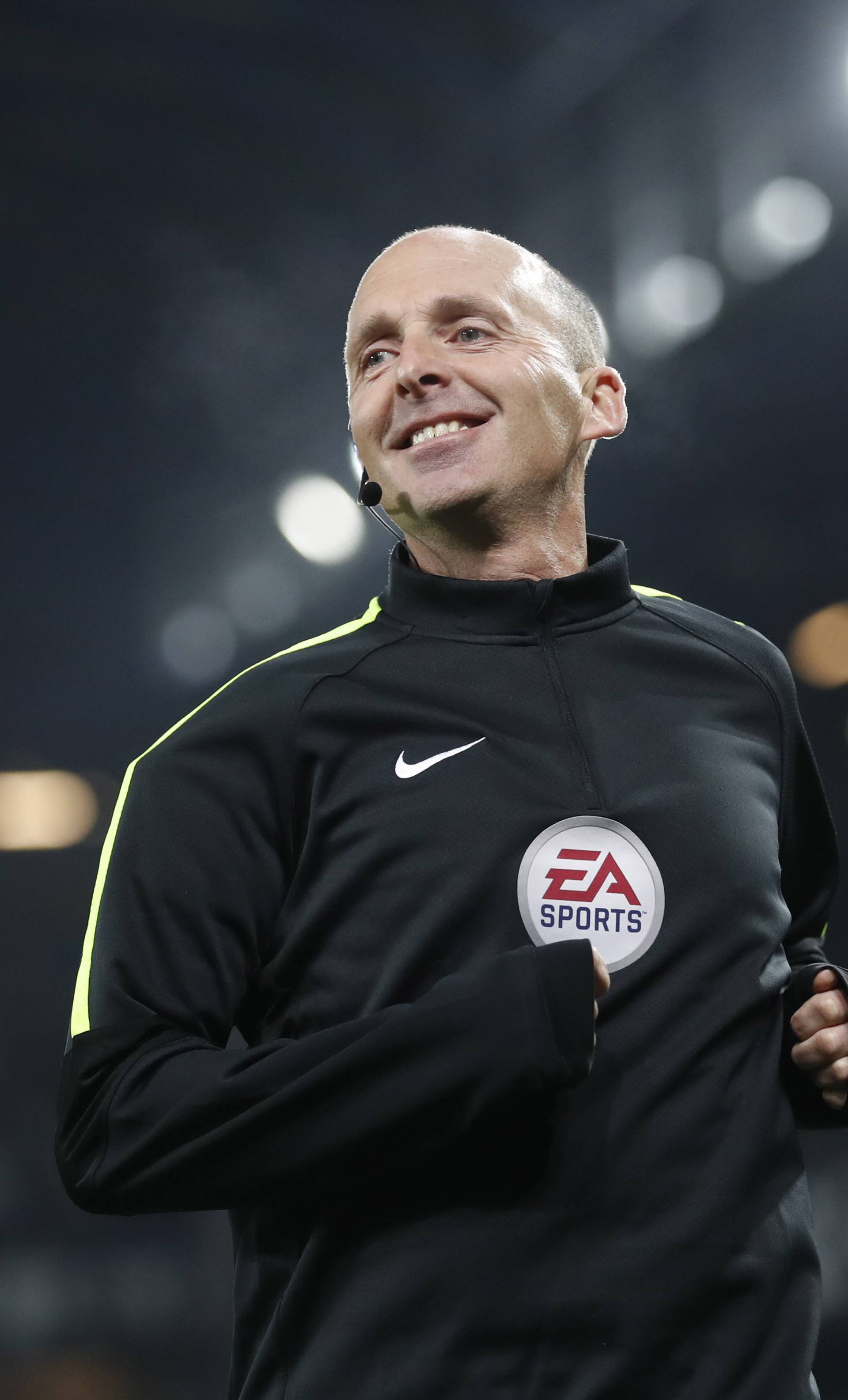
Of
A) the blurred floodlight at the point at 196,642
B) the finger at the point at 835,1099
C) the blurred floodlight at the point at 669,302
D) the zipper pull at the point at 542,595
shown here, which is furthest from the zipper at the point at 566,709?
the blurred floodlight at the point at 669,302

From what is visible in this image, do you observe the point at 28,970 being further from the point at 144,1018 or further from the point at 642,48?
the point at 642,48

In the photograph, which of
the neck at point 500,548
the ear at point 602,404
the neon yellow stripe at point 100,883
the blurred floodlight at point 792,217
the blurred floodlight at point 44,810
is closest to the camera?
the neon yellow stripe at point 100,883

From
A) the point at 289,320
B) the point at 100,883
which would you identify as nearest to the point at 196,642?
the point at 289,320

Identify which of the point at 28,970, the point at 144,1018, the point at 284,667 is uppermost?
the point at 284,667

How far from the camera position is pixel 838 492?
88.0 inches

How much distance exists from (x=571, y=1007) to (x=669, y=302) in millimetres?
1744

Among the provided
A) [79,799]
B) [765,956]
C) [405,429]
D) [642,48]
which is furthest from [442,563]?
[642,48]

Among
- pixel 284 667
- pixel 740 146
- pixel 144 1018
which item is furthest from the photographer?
pixel 740 146

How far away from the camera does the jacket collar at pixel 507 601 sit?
94 cm

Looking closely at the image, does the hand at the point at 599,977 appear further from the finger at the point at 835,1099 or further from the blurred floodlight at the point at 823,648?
the blurred floodlight at the point at 823,648

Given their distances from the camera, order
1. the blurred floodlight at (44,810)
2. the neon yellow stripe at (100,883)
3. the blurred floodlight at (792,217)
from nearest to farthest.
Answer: the neon yellow stripe at (100,883) → the blurred floodlight at (44,810) → the blurred floodlight at (792,217)

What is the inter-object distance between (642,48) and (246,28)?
693mm

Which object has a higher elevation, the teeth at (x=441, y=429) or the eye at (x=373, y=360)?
the eye at (x=373, y=360)

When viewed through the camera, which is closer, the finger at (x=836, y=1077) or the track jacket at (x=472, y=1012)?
the track jacket at (x=472, y=1012)
